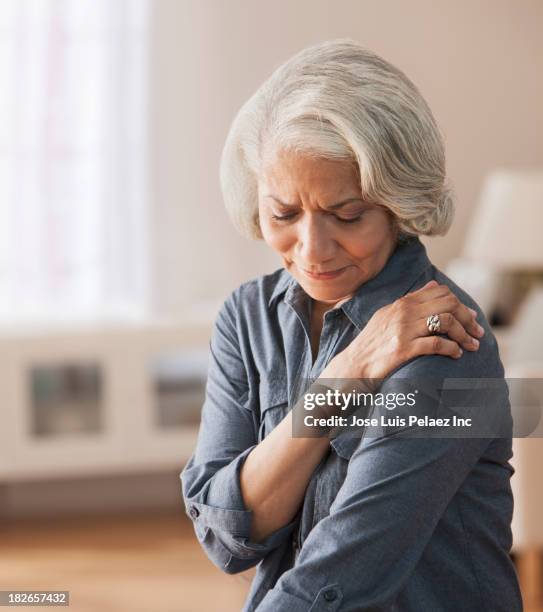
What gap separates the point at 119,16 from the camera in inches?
169

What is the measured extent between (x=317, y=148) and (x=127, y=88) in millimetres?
3261

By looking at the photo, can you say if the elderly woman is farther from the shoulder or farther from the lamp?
the lamp

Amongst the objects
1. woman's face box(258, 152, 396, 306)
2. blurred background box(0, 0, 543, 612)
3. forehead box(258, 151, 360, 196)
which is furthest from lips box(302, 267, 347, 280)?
→ blurred background box(0, 0, 543, 612)

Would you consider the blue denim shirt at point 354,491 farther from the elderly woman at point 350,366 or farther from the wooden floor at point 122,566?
the wooden floor at point 122,566

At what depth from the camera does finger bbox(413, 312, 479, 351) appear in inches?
46.2

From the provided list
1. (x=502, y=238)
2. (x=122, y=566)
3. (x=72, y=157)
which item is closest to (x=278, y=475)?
(x=122, y=566)

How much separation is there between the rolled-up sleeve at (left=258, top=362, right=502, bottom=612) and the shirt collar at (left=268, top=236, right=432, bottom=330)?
19cm

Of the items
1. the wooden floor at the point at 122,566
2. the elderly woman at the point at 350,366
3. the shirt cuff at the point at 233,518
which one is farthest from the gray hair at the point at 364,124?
the wooden floor at the point at 122,566

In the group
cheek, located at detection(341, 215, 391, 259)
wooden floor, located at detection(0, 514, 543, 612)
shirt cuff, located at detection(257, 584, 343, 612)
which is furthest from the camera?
wooden floor, located at detection(0, 514, 543, 612)

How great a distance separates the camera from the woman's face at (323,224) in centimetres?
120

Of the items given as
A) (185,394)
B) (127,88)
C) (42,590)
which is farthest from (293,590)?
(127,88)

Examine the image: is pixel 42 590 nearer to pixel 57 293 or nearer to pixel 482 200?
pixel 57 293

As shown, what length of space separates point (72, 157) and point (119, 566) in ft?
5.26

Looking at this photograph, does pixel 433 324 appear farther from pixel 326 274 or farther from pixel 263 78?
pixel 263 78
